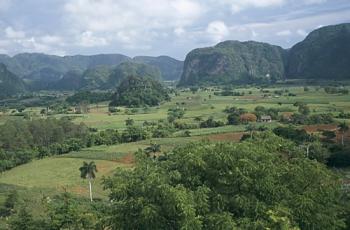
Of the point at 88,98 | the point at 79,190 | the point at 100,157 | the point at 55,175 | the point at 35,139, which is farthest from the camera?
the point at 88,98

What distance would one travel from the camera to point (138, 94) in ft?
423

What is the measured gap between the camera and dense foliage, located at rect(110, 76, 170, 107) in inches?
4977

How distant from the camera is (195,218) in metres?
12.5

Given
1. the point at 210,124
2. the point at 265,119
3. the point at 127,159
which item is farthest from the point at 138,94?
the point at 127,159

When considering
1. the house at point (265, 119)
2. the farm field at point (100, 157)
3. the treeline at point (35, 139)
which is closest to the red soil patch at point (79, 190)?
the farm field at point (100, 157)

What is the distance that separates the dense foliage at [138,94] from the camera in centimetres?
12643

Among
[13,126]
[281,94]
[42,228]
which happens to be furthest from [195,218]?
[281,94]

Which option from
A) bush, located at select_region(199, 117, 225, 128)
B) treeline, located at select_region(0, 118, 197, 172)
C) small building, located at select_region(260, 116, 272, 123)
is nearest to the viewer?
treeline, located at select_region(0, 118, 197, 172)

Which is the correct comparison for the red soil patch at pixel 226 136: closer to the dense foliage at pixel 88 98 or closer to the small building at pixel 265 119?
the small building at pixel 265 119

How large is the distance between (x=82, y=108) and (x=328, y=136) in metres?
72.0

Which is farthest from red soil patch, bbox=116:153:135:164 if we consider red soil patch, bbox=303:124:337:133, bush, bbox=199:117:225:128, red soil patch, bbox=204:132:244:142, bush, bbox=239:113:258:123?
bush, bbox=239:113:258:123

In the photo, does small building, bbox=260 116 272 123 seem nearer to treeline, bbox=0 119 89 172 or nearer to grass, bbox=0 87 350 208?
grass, bbox=0 87 350 208

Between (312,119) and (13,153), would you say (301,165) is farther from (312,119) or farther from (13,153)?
(312,119)

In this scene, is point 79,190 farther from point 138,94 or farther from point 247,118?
point 138,94
